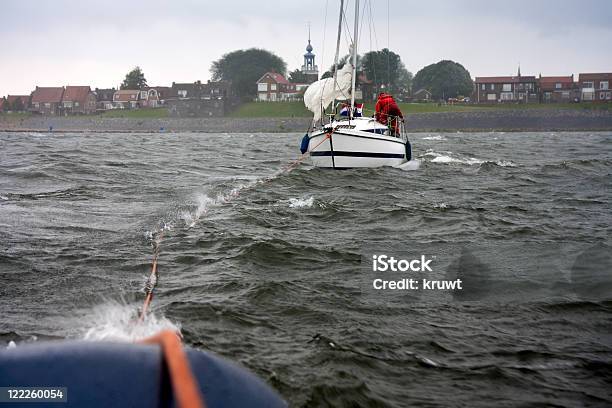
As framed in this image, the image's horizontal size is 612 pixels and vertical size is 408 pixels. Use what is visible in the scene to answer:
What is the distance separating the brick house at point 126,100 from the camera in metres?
134

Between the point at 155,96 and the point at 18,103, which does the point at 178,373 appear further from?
the point at 18,103

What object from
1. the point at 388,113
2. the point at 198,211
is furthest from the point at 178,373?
the point at 388,113

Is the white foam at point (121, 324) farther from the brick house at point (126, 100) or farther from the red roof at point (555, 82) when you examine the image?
the brick house at point (126, 100)

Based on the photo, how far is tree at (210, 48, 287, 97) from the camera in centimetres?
13312

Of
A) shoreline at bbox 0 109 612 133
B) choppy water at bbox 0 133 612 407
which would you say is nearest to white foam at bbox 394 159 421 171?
choppy water at bbox 0 133 612 407

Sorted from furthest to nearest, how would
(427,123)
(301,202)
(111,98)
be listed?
(111,98)
(427,123)
(301,202)

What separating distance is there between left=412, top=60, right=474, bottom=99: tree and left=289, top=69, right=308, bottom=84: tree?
24893 mm

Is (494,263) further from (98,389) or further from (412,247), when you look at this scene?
(98,389)

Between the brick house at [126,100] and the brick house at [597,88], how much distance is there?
86.3 meters

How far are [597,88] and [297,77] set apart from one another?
193 ft

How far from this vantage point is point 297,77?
5536 inches

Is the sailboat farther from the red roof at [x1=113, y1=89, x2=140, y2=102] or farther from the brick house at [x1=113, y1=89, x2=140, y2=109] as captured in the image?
the red roof at [x1=113, y1=89, x2=140, y2=102]

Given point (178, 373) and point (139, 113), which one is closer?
point (178, 373)

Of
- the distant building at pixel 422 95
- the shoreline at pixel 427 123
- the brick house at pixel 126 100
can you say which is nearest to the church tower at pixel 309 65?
the distant building at pixel 422 95
